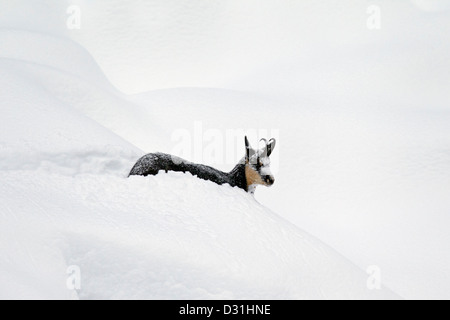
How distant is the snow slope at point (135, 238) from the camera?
306 centimetres

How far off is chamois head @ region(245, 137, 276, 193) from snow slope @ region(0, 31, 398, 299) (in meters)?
0.88

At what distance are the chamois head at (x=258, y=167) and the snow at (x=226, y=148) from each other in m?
0.73

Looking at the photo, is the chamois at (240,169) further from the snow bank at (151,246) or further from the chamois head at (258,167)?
the snow bank at (151,246)

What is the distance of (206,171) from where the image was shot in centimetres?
528

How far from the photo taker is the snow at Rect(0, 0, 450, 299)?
128 inches

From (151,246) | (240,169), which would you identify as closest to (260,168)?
(240,169)

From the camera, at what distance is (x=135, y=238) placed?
3383 millimetres

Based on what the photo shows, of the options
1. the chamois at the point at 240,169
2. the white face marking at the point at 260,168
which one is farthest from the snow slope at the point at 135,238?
the white face marking at the point at 260,168

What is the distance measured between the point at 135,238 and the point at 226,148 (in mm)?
6774

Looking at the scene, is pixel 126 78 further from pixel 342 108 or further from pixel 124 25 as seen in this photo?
pixel 342 108

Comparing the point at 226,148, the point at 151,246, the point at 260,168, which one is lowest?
the point at 151,246

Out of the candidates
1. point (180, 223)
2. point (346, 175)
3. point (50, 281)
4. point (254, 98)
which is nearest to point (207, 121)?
point (254, 98)

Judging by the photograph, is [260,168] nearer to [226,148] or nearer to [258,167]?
[258,167]

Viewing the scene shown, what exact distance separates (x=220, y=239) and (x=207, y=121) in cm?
716
